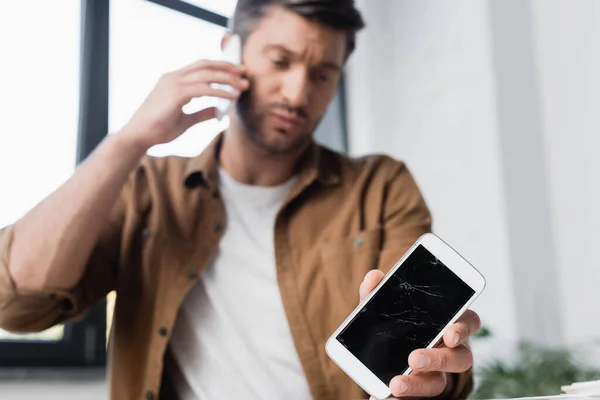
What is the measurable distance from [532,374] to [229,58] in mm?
936

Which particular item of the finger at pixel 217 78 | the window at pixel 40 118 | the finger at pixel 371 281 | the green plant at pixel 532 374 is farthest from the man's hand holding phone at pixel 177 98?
the green plant at pixel 532 374

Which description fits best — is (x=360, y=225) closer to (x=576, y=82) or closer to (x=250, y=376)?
(x=250, y=376)

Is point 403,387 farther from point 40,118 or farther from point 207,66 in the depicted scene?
Answer: point 40,118

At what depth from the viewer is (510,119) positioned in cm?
173

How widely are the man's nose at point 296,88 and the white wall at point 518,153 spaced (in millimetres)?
856

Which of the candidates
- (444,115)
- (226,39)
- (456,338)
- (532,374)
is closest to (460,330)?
(456,338)

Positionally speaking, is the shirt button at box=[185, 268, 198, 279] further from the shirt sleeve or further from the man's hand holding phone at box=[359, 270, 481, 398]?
the man's hand holding phone at box=[359, 270, 481, 398]

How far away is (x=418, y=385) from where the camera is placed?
1.84 ft

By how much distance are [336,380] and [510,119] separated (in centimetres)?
111

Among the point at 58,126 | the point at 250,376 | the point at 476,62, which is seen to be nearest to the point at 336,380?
the point at 250,376

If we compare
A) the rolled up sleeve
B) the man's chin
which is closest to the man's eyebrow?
the man's chin

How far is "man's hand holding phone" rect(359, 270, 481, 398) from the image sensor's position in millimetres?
542

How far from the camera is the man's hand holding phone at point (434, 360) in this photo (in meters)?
0.54

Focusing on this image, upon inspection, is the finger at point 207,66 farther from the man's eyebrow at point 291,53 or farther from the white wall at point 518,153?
the white wall at point 518,153
